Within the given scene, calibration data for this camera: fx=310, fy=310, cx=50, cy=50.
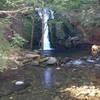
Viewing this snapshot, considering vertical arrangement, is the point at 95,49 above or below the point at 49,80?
above

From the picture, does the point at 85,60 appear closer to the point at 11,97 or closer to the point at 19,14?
the point at 19,14

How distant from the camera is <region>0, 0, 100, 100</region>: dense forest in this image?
42.2ft

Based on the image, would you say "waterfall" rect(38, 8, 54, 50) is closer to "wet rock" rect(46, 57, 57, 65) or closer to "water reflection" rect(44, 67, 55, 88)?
"wet rock" rect(46, 57, 57, 65)

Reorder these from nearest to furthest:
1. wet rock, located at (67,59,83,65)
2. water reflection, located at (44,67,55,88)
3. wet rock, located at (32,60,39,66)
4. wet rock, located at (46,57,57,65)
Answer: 1. water reflection, located at (44,67,55,88)
2. wet rock, located at (32,60,39,66)
3. wet rock, located at (46,57,57,65)
4. wet rock, located at (67,59,83,65)

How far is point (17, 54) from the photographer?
16844 millimetres

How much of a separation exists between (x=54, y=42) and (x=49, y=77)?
8491 mm

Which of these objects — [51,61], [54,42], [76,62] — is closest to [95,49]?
[76,62]

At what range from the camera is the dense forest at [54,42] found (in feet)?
42.2

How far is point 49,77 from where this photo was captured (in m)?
14.0

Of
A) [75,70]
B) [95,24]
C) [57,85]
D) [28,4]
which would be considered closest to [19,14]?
[28,4]

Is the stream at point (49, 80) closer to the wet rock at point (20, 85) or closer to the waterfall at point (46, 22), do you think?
the wet rock at point (20, 85)

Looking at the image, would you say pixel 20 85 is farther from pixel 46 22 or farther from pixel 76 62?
pixel 46 22

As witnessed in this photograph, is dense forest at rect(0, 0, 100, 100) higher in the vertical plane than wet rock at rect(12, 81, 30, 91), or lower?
higher

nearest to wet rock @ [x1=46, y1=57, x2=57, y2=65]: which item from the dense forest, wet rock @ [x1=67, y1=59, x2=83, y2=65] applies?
the dense forest
